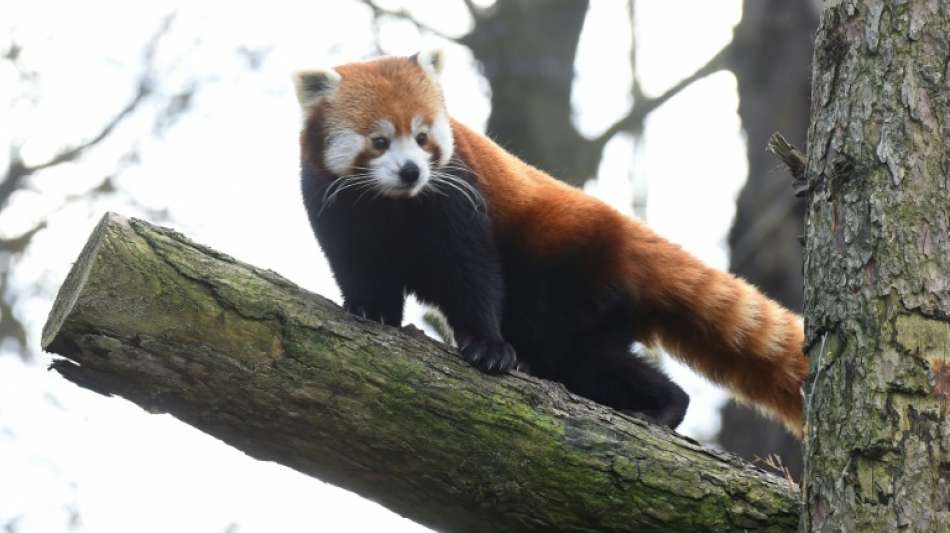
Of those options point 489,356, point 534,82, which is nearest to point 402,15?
point 534,82

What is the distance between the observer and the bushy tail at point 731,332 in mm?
4629

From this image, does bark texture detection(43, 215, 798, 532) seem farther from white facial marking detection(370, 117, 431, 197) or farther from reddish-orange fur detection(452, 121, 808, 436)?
reddish-orange fur detection(452, 121, 808, 436)

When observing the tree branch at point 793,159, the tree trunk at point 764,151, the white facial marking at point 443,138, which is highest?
the tree trunk at point 764,151

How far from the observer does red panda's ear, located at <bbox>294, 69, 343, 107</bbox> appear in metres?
4.85

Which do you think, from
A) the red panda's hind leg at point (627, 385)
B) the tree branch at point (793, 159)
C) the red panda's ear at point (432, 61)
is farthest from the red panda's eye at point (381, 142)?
the tree branch at point (793, 159)

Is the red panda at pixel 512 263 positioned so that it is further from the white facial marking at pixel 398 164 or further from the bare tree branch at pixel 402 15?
the bare tree branch at pixel 402 15

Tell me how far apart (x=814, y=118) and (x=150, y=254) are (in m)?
2.16

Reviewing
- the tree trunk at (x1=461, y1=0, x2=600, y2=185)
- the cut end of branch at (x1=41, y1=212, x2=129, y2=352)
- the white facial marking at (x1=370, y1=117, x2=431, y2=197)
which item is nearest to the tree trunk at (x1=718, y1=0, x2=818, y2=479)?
the tree trunk at (x1=461, y1=0, x2=600, y2=185)

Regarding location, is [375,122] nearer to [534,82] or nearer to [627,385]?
[627,385]

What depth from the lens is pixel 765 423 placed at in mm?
7359

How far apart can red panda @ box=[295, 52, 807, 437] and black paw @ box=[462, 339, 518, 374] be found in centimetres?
27

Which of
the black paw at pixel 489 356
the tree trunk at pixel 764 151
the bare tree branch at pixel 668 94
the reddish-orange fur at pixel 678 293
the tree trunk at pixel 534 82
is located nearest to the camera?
the black paw at pixel 489 356

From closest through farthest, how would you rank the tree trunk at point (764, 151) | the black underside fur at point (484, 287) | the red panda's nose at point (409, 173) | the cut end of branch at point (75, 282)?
the cut end of branch at point (75, 282)
the red panda's nose at point (409, 173)
the black underside fur at point (484, 287)
the tree trunk at point (764, 151)

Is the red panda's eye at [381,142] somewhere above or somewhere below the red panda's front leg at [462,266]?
above
